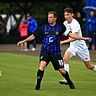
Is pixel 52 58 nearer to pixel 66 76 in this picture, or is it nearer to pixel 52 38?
pixel 52 38

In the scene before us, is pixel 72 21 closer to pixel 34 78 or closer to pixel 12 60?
pixel 34 78

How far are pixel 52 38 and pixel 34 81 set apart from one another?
7.93 feet

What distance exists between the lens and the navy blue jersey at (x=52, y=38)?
12.3 m

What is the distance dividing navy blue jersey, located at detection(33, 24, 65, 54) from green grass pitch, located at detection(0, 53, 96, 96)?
37.7 inches

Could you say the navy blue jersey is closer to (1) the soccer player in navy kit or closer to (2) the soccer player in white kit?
(1) the soccer player in navy kit

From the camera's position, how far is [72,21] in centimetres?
1361

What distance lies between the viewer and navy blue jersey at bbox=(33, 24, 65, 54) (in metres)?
12.3

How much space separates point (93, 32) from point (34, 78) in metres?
13.9

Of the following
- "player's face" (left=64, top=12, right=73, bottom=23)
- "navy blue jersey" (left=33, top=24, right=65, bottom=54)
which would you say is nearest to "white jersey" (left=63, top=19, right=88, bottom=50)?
"player's face" (left=64, top=12, right=73, bottom=23)

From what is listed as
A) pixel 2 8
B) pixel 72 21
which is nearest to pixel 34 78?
pixel 72 21

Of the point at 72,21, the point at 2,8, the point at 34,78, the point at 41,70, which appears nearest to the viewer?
the point at 41,70

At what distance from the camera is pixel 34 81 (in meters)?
14.5

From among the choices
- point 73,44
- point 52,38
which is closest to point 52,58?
point 52,38

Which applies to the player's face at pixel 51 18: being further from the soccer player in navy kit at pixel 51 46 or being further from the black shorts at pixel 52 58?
the black shorts at pixel 52 58
